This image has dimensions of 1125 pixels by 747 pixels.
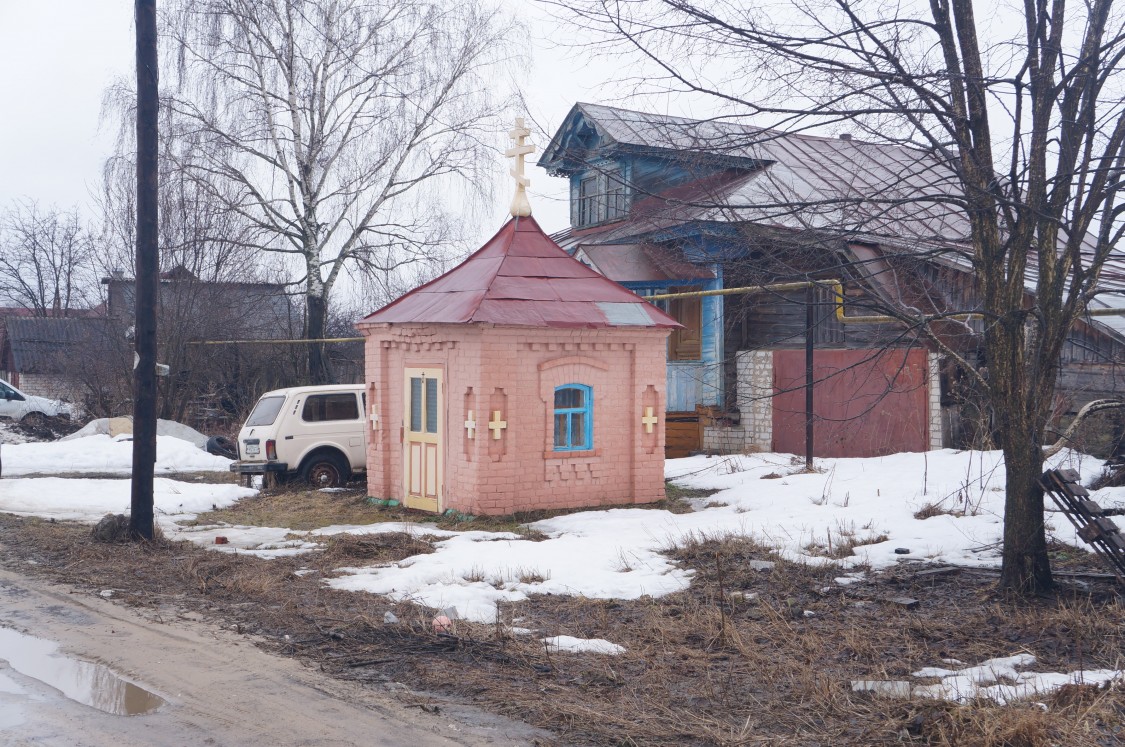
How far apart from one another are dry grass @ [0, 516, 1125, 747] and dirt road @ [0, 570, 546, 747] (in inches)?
11.2

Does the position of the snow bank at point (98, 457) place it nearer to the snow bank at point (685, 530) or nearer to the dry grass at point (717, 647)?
the snow bank at point (685, 530)

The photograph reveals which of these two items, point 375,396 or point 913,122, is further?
point 375,396

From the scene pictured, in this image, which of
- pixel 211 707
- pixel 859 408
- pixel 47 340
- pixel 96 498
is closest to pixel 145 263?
pixel 96 498

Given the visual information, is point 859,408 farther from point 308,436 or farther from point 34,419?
point 34,419

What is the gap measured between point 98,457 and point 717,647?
19.5m

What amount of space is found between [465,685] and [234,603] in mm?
3306

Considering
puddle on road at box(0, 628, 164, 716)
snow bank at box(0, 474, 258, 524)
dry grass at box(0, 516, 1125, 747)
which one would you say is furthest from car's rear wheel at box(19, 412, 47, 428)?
puddle on road at box(0, 628, 164, 716)

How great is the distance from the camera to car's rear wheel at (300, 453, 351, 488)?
54.6ft

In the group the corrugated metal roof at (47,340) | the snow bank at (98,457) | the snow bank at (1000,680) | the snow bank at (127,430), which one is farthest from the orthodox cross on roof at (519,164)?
the corrugated metal roof at (47,340)

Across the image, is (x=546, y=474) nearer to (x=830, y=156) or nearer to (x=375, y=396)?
(x=375, y=396)

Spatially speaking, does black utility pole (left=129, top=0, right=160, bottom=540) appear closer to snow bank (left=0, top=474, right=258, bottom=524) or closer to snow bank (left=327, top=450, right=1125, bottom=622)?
snow bank (left=0, top=474, right=258, bottom=524)

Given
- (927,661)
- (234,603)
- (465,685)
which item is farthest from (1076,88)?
(234,603)

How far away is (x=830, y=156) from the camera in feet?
78.1

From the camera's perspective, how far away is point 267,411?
1691cm
